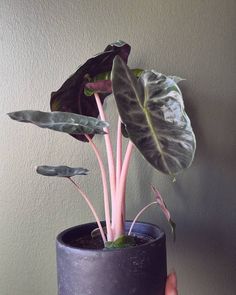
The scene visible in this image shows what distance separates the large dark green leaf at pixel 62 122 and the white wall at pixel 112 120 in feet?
0.97

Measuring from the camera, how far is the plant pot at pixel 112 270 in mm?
597

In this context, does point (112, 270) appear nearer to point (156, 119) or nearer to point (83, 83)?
point (156, 119)

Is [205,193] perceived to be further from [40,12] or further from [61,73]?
[40,12]

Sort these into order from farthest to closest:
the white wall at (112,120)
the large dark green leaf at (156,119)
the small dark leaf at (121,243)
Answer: the white wall at (112,120) < the small dark leaf at (121,243) < the large dark green leaf at (156,119)

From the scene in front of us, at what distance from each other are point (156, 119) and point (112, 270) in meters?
0.30

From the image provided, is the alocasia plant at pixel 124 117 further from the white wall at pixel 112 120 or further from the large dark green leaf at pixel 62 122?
the white wall at pixel 112 120

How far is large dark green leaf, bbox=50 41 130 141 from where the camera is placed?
69 cm

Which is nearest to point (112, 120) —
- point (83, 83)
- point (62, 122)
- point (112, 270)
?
point (83, 83)

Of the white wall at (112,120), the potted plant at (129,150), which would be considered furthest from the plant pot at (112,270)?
the white wall at (112,120)

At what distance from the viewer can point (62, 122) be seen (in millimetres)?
594

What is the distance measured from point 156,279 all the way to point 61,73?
588 mm

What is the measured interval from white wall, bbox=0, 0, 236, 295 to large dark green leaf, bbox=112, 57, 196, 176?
0.27 metres

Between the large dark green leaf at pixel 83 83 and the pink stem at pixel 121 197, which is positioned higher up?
the large dark green leaf at pixel 83 83

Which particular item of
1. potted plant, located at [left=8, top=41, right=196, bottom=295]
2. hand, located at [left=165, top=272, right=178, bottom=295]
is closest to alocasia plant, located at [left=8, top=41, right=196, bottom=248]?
potted plant, located at [left=8, top=41, right=196, bottom=295]
